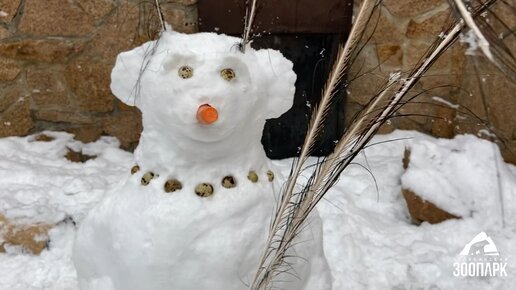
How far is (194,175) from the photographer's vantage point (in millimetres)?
1136

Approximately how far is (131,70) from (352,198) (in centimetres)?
122

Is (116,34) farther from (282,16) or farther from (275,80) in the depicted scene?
(275,80)

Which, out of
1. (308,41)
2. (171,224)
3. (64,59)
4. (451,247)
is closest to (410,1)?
(308,41)

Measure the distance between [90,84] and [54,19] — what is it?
298mm

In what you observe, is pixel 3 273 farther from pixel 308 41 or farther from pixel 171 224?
pixel 308 41

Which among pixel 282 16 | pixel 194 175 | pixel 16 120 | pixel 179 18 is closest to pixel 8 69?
pixel 16 120

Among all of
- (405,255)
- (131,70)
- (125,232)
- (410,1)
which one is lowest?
(405,255)

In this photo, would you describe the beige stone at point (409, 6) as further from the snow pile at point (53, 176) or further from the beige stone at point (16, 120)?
the beige stone at point (16, 120)

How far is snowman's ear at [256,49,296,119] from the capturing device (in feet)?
3.84

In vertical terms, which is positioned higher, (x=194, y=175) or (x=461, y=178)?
(x=194, y=175)

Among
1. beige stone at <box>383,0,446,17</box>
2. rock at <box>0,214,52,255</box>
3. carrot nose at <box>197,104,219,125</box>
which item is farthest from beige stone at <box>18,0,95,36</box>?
carrot nose at <box>197,104,219,125</box>

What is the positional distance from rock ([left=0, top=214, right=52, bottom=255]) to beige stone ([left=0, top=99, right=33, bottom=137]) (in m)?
0.60

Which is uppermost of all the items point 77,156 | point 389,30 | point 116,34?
point 389,30

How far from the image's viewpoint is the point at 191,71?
1.06 m
